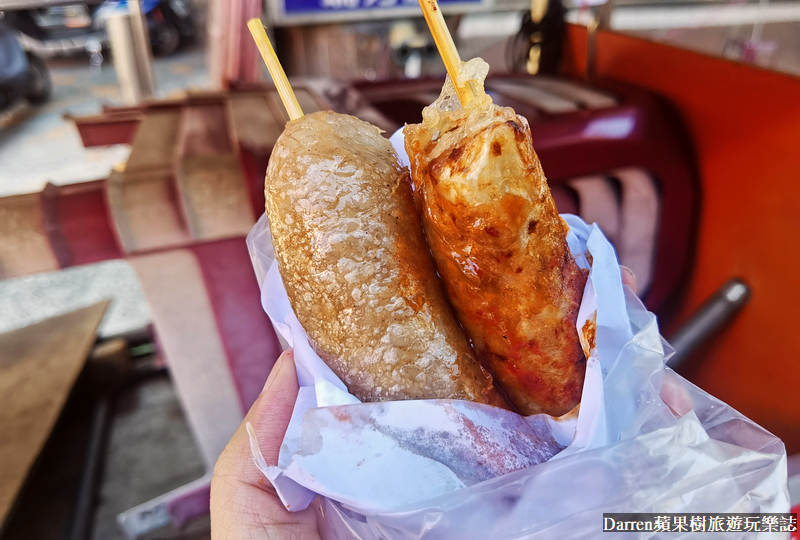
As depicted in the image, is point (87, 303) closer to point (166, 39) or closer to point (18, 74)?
point (18, 74)

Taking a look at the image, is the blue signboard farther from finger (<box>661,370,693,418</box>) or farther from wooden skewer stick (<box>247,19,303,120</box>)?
finger (<box>661,370,693,418</box>)

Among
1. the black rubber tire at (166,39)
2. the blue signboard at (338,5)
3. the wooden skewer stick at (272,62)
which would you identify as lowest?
the wooden skewer stick at (272,62)

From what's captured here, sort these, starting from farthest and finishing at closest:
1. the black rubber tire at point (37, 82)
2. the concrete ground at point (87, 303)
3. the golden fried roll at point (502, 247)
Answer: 1. the black rubber tire at point (37, 82)
2. the concrete ground at point (87, 303)
3. the golden fried roll at point (502, 247)

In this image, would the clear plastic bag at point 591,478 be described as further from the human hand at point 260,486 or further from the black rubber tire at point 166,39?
the black rubber tire at point 166,39

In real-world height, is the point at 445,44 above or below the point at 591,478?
above

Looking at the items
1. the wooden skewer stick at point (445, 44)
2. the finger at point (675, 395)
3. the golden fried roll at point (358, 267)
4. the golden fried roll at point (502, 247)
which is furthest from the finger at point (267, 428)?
the finger at point (675, 395)

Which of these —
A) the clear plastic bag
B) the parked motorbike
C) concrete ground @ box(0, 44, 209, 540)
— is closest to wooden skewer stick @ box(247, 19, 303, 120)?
the clear plastic bag

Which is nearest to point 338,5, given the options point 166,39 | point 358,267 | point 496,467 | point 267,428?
point 358,267
